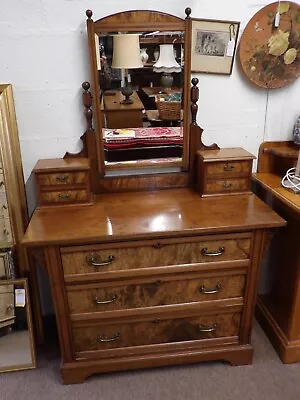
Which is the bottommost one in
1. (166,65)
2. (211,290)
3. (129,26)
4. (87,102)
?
(211,290)

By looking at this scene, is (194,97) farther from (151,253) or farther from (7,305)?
(7,305)

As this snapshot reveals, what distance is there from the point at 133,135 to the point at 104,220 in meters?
0.45

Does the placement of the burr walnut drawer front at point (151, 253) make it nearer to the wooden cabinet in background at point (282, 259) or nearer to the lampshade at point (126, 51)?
the wooden cabinet in background at point (282, 259)

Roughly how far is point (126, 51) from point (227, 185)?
2.51 ft

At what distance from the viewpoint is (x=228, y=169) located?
73.2 inches

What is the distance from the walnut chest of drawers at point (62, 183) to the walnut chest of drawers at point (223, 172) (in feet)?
1.76

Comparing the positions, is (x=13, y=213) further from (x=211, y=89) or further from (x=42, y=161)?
(x=211, y=89)

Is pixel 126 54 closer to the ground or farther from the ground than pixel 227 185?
farther from the ground

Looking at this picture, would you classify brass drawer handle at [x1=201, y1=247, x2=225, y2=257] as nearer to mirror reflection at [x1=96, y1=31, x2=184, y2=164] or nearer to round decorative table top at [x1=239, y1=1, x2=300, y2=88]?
mirror reflection at [x1=96, y1=31, x2=184, y2=164]

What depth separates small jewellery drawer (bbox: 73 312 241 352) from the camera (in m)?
1.80

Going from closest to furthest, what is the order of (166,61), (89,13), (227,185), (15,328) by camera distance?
1. (89,13)
2. (166,61)
3. (227,185)
4. (15,328)

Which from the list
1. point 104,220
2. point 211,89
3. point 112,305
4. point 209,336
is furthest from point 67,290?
point 211,89

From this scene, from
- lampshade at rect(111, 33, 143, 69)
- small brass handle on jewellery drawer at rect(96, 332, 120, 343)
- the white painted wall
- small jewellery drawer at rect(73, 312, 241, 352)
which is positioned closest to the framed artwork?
the white painted wall

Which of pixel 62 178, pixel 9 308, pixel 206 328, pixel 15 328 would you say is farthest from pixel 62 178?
pixel 206 328
